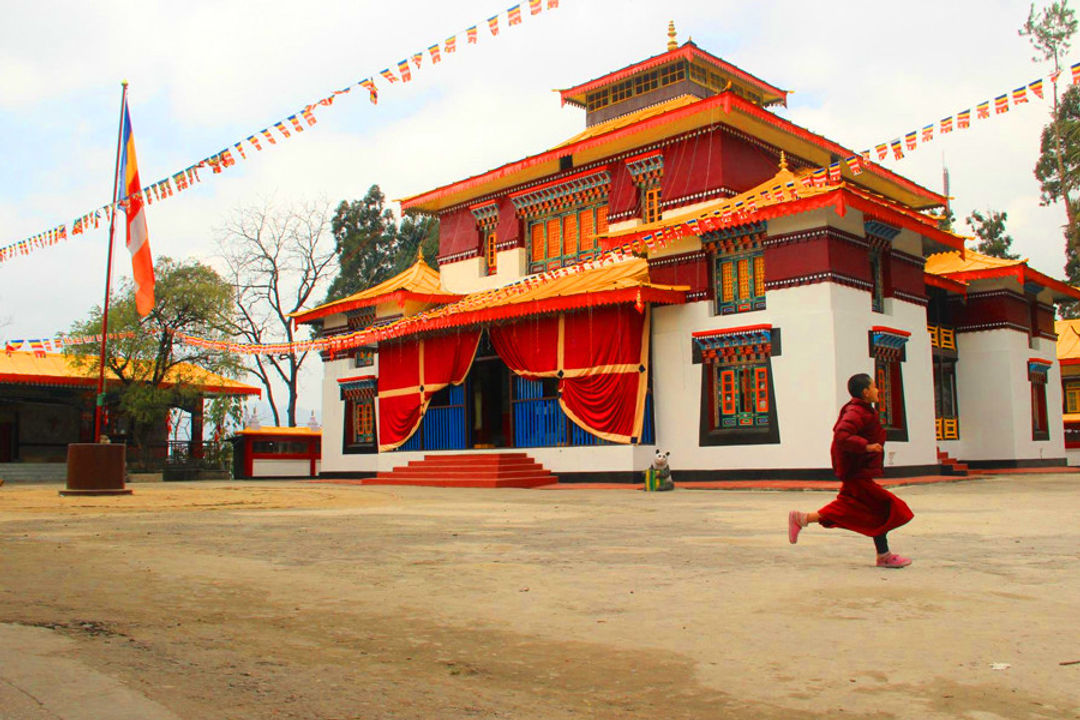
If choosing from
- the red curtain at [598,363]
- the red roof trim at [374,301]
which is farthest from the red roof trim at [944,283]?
the red roof trim at [374,301]

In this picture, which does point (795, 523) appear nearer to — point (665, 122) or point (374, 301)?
point (665, 122)

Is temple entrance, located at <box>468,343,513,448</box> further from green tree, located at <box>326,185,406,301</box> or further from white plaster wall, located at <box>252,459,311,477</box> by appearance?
green tree, located at <box>326,185,406,301</box>

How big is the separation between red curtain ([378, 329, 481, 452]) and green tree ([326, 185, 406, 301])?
23.0 meters

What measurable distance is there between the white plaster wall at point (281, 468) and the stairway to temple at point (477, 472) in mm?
9128

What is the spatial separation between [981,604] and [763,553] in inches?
97.7

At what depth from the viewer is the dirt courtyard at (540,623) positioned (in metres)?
3.44

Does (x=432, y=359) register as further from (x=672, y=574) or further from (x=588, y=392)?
(x=672, y=574)

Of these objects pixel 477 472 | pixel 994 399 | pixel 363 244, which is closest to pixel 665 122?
pixel 477 472

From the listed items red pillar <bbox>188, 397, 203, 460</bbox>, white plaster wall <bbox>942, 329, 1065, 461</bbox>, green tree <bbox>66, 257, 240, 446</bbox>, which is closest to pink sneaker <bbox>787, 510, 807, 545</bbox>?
white plaster wall <bbox>942, 329, 1065, 461</bbox>

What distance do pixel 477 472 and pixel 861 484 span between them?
15.5 metres

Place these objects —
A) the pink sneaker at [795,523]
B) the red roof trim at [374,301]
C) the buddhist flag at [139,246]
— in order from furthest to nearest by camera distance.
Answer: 1. the red roof trim at [374,301]
2. the buddhist flag at [139,246]
3. the pink sneaker at [795,523]

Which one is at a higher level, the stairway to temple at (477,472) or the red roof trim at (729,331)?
the red roof trim at (729,331)

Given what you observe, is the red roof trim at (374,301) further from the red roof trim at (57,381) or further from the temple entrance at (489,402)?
the red roof trim at (57,381)

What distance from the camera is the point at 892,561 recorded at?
665cm
